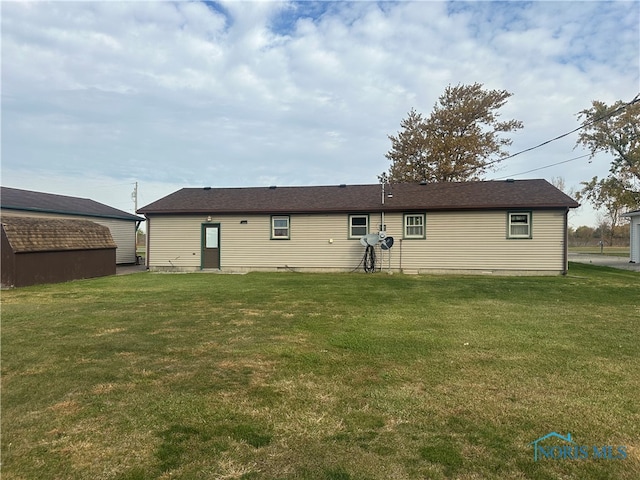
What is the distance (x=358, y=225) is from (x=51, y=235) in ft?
35.9

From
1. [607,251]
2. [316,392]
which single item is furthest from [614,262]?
[316,392]

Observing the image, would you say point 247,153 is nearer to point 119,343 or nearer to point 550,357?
point 119,343

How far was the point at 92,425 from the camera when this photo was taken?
273 cm

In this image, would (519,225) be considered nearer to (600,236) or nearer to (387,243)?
(387,243)

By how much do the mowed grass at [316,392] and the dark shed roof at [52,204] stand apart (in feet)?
35.0

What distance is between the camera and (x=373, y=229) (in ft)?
47.0

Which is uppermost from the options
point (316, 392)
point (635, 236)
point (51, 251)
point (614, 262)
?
point (635, 236)

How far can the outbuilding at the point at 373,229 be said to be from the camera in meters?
13.3

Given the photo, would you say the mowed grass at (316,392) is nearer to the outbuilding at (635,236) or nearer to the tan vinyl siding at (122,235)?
the tan vinyl siding at (122,235)

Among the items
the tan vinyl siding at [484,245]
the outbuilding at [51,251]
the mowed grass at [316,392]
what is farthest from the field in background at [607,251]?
the outbuilding at [51,251]

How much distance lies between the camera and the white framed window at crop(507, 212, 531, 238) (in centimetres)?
1331

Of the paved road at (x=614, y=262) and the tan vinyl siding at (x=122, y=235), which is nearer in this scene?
the paved road at (x=614, y=262)

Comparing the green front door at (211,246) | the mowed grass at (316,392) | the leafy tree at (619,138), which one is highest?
the leafy tree at (619,138)

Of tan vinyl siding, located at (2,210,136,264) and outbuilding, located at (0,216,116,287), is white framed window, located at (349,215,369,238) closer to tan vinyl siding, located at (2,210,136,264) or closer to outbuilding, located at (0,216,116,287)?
outbuilding, located at (0,216,116,287)
